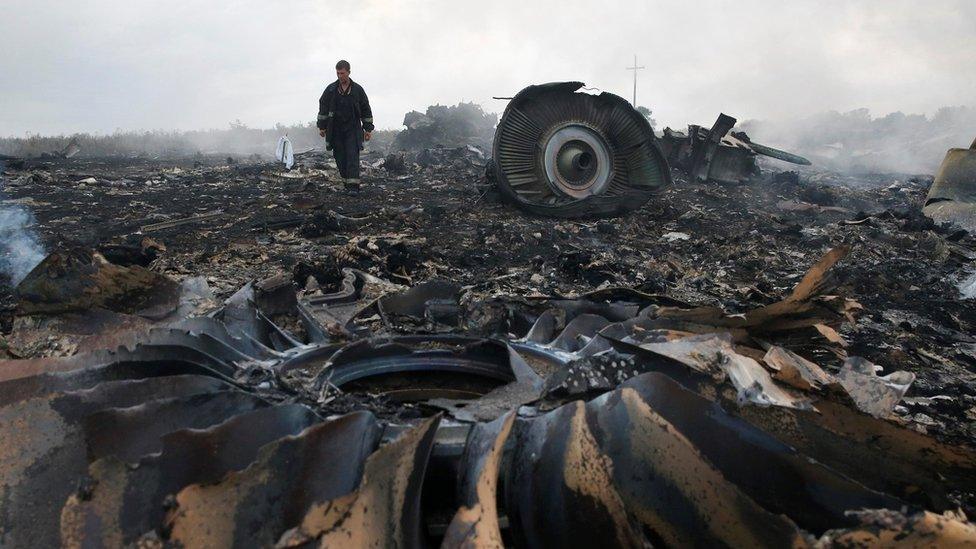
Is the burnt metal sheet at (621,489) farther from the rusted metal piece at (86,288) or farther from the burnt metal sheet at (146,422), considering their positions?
the rusted metal piece at (86,288)

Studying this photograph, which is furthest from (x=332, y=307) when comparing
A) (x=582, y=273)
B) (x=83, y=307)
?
(x=582, y=273)

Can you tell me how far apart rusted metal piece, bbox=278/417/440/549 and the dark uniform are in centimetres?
937

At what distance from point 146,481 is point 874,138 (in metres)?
37.3

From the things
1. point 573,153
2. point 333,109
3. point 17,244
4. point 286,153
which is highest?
point 333,109

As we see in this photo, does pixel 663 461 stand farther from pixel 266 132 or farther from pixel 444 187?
pixel 266 132

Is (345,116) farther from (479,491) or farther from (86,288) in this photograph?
(479,491)

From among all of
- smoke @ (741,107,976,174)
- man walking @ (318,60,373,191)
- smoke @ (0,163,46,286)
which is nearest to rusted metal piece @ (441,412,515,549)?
smoke @ (0,163,46,286)

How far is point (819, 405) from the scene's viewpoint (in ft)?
5.13

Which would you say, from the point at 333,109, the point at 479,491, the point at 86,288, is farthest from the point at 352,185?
the point at 479,491

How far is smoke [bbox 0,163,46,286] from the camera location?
536 cm

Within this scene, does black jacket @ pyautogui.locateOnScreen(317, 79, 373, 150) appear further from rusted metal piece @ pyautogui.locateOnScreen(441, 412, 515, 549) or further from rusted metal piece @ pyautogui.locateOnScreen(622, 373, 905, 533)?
rusted metal piece @ pyautogui.locateOnScreen(622, 373, 905, 533)

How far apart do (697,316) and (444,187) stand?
10.2 meters

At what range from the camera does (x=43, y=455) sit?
4.40 feet

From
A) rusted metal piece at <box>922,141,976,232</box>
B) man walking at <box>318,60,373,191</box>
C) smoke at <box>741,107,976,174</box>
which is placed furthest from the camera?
smoke at <box>741,107,976,174</box>
